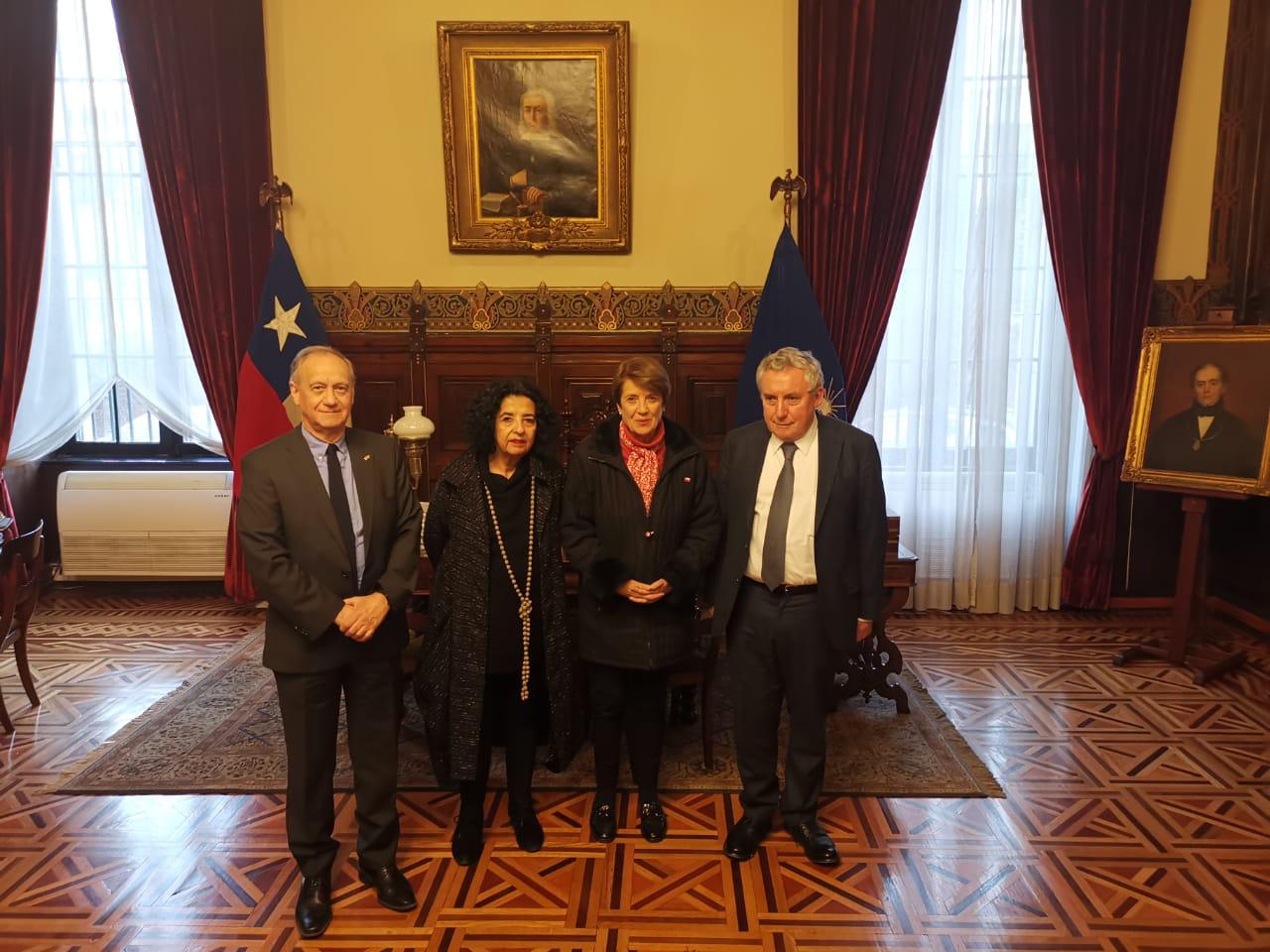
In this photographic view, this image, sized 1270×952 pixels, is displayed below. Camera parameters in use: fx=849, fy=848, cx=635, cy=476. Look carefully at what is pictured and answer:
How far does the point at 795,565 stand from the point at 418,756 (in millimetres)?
1794

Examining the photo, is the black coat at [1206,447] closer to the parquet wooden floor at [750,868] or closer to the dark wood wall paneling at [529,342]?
the parquet wooden floor at [750,868]

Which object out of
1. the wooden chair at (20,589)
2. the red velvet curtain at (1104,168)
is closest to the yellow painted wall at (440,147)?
the red velvet curtain at (1104,168)

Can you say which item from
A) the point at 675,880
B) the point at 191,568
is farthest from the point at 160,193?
the point at 675,880

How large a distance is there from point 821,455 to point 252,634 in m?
3.64

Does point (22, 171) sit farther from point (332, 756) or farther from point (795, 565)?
point (795, 565)

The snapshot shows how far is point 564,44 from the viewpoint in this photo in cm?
470

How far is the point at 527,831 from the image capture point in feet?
8.86

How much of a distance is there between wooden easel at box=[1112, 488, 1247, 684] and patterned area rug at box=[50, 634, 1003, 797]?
1.41 metres

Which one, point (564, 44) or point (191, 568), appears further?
point (191, 568)

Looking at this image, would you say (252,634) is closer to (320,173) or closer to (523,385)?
(320,173)

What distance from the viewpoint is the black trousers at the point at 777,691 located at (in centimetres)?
Result: 254

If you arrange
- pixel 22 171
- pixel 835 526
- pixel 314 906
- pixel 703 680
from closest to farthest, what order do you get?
pixel 314 906 < pixel 835 526 < pixel 703 680 < pixel 22 171

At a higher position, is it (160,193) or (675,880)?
(160,193)

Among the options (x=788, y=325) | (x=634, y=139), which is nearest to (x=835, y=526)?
(x=788, y=325)
